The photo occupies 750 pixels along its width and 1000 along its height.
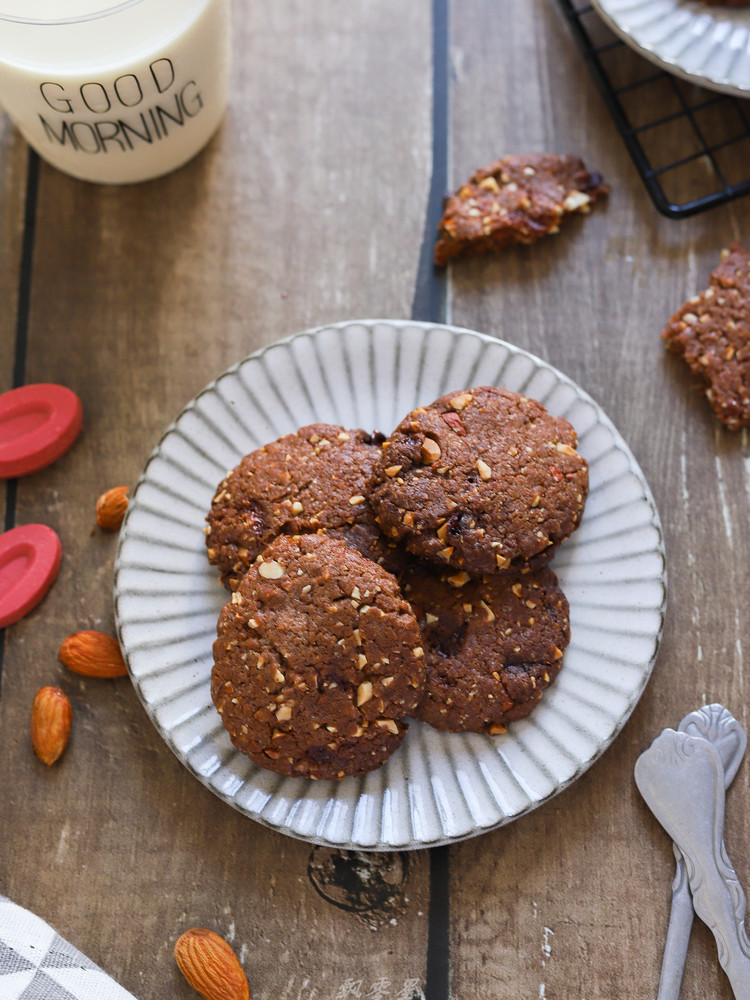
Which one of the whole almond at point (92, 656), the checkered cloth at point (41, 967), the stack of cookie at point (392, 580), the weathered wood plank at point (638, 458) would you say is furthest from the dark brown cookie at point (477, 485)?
the checkered cloth at point (41, 967)

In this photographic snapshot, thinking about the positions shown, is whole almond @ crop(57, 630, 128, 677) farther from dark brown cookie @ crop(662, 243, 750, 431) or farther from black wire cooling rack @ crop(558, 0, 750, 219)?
black wire cooling rack @ crop(558, 0, 750, 219)

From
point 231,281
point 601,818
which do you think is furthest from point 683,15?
point 601,818

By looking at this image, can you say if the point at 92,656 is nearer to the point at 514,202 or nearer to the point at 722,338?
the point at 514,202

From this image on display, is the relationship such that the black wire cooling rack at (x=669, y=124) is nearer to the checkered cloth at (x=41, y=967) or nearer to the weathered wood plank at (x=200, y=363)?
the weathered wood plank at (x=200, y=363)

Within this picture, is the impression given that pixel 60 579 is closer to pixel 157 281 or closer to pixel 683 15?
pixel 157 281

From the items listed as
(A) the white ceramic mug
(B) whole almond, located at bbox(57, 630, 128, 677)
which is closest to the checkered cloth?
(B) whole almond, located at bbox(57, 630, 128, 677)

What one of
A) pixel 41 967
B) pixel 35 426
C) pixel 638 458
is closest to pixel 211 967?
pixel 41 967
